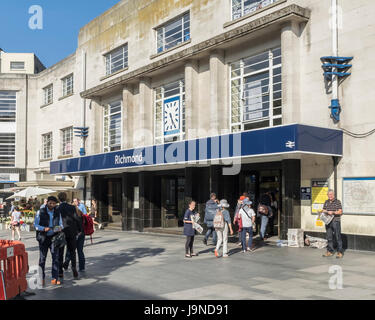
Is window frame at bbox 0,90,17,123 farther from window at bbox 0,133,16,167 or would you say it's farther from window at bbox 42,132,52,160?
window at bbox 42,132,52,160

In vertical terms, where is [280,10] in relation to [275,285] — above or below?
above

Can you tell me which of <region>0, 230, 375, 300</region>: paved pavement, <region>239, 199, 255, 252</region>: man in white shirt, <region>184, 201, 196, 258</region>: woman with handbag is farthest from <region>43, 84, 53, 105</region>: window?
<region>184, 201, 196, 258</region>: woman with handbag

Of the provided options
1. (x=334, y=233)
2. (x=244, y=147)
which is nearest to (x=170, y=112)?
(x=244, y=147)

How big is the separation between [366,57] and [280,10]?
3.26m

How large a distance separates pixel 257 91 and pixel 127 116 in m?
8.76

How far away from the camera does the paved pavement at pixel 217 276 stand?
326 inches

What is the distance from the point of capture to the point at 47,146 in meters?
35.2

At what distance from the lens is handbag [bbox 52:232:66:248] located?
9.54 metres

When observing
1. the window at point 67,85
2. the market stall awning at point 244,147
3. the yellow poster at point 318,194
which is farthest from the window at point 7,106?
the yellow poster at point 318,194

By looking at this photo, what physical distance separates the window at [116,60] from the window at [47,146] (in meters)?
10.3

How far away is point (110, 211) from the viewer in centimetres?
2725

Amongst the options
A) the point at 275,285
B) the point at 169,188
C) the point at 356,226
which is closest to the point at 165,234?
the point at 169,188

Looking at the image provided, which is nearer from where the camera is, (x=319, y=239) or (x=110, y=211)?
(x=319, y=239)
